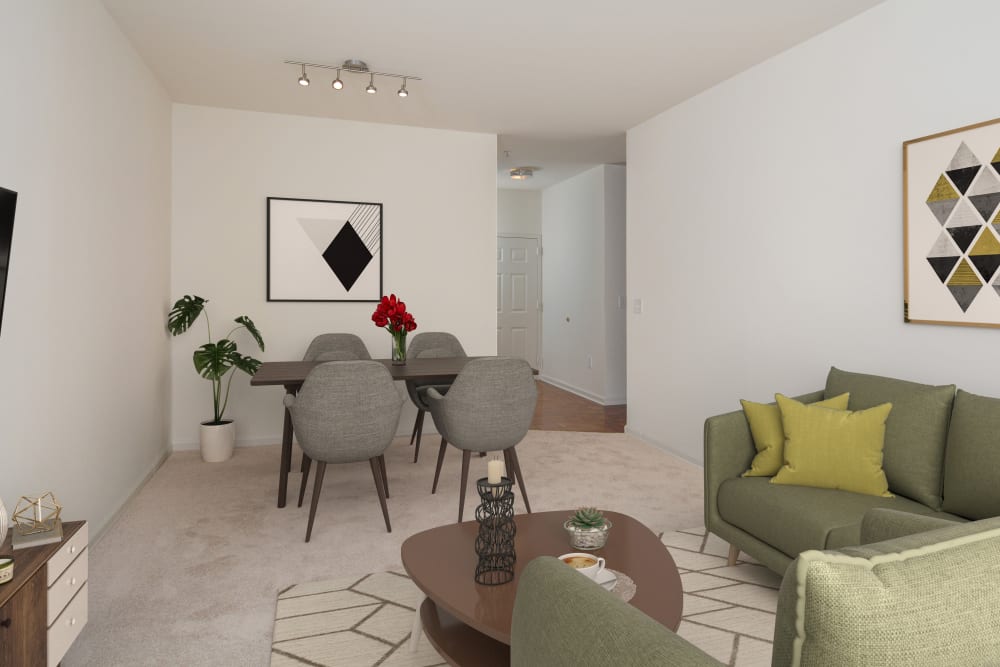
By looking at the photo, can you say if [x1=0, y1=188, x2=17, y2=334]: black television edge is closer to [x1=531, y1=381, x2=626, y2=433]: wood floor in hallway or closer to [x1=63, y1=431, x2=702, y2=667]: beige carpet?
[x1=63, y1=431, x2=702, y2=667]: beige carpet

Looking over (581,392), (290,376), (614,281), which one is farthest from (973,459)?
(581,392)

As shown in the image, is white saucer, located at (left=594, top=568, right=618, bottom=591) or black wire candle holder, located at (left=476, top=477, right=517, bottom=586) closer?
white saucer, located at (left=594, top=568, right=618, bottom=591)

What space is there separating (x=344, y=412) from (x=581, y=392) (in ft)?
15.5

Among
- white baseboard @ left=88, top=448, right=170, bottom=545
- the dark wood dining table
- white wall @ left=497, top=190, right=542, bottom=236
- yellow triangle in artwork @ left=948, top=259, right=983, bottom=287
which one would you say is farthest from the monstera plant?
white wall @ left=497, top=190, right=542, bottom=236

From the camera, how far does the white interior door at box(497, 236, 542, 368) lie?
8461 millimetres

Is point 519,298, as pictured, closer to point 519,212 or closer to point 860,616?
point 519,212

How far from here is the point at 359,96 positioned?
4465mm

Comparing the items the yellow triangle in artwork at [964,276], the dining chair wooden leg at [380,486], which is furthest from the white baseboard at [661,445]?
the dining chair wooden leg at [380,486]

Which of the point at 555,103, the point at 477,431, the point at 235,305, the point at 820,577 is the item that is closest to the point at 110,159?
the point at 235,305

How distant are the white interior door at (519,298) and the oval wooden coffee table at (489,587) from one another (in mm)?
6274

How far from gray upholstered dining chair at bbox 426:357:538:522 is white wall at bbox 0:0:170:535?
5.60ft

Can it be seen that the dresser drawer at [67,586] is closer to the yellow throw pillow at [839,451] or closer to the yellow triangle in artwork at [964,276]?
the yellow throw pillow at [839,451]

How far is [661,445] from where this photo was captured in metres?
4.85

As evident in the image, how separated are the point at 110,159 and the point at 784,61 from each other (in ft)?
12.5
